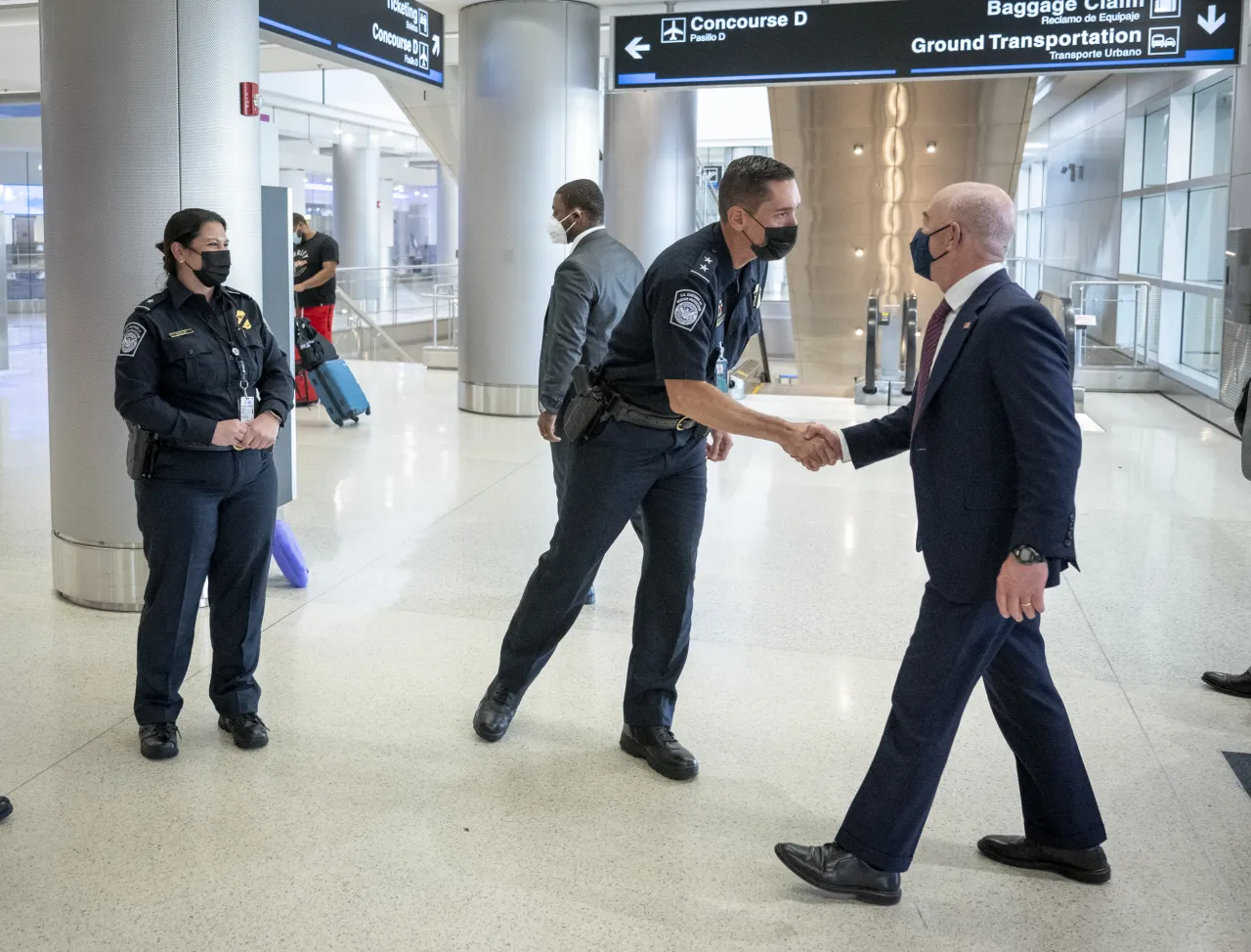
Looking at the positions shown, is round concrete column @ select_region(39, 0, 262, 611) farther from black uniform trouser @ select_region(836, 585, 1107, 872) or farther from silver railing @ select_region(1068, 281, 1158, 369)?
silver railing @ select_region(1068, 281, 1158, 369)

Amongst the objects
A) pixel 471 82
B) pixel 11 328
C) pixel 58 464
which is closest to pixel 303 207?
pixel 11 328

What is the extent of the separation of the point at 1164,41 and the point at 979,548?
22.4 ft

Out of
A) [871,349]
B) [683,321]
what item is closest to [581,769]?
[683,321]

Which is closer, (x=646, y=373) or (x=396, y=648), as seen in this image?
(x=646, y=373)

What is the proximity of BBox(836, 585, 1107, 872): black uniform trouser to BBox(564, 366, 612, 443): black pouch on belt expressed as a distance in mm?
1060

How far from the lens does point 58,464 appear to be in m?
5.04

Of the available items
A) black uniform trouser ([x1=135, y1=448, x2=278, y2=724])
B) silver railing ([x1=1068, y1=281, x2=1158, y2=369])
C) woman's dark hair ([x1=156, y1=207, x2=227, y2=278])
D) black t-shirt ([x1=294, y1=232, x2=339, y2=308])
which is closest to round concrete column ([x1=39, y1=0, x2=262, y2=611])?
woman's dark hair ([x1=156, y1=207, x2=227, y2=278])

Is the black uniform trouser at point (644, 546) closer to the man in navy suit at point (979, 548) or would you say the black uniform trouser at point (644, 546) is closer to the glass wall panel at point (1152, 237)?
the man in navy suit at point (979, 548)

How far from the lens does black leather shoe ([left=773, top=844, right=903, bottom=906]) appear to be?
2.88 metres

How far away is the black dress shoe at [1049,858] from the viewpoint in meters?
2.98

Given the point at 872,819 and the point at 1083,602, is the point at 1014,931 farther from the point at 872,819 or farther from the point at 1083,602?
the point at 1083,602

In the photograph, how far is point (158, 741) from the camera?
3.64 m

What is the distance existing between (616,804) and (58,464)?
116 inches

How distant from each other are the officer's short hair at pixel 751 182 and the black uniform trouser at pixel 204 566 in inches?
61.5
